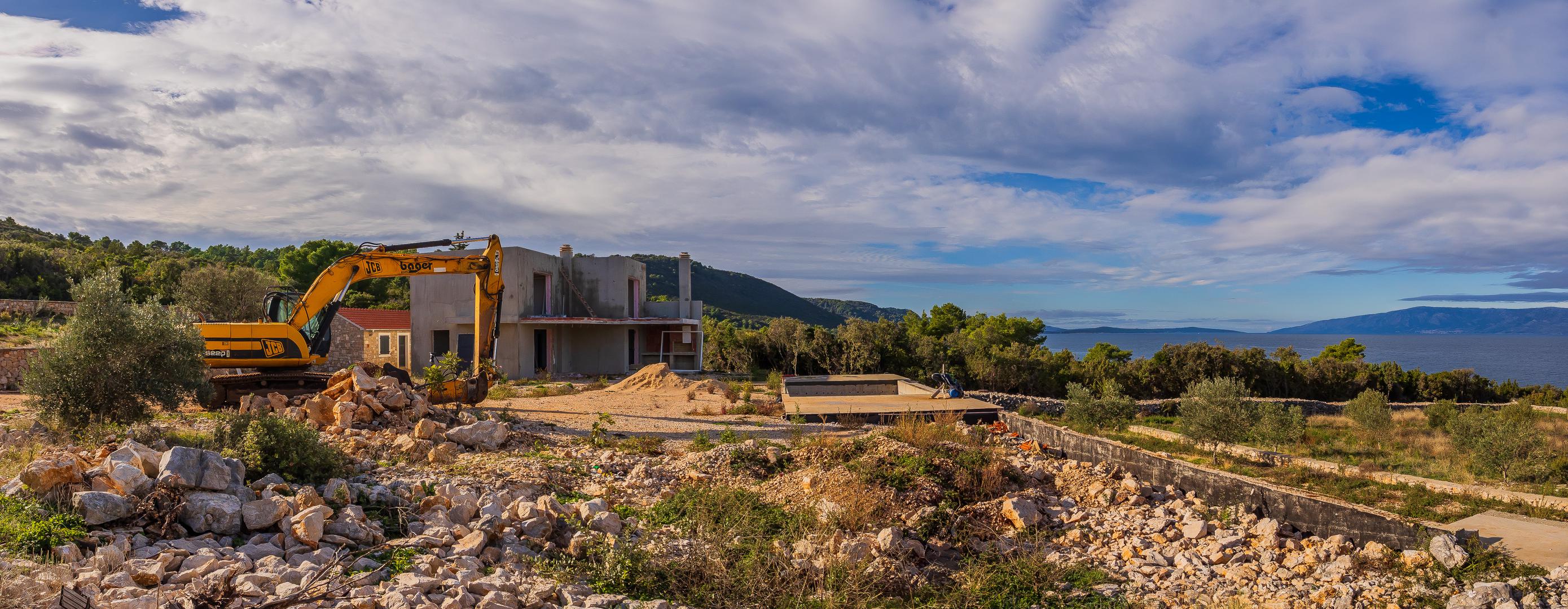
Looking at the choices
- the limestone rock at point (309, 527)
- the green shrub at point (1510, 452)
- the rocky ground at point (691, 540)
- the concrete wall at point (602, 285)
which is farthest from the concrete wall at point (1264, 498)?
the concrete wall at point (602, 285)

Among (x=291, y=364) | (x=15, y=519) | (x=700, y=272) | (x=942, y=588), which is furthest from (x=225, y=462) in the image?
(x=700, y=272)

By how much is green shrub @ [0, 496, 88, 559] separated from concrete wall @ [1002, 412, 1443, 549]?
10.2 metres

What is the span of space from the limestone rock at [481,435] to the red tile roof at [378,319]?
19177 millimetres

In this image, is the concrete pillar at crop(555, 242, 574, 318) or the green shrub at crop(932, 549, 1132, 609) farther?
the concrete pillar at crop(555, 242, 574, 318)

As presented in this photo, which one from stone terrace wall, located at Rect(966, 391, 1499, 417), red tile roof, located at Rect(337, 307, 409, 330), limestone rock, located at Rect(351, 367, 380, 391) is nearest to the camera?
limestone rock, located at Rect(351, 367, 380, 391)

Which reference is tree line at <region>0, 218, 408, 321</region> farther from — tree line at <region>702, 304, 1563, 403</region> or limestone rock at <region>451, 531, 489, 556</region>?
limestone rock at <region>451, 531, 489, 556</region>

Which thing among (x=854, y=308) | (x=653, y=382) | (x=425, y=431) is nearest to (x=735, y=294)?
(x=854, y=308)

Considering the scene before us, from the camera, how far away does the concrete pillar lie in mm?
31500

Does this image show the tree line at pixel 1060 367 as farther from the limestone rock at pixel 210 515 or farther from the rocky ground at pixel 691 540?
the limestone rock at pixel 210 515

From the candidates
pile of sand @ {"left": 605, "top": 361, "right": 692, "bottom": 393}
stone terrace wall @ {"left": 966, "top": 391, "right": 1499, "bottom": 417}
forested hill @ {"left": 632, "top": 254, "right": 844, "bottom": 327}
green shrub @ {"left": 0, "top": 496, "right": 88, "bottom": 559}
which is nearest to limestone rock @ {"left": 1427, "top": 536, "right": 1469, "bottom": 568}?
green shrub @ {"left": 0, "top": 496, "right": 88, "bottom": 559}

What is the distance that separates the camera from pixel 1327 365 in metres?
31.2

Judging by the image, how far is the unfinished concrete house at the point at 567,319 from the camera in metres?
27.5

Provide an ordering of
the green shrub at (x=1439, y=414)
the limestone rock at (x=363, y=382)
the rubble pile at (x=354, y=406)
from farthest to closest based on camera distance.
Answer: the green shrub at (x=1439, y=414), the limestone rock at (x=363, y=382), the rubble pile at (x=354, y=406)

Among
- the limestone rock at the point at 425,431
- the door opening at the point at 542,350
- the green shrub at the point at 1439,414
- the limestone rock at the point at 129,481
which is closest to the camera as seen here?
the limestone rock at the point at 129,481
